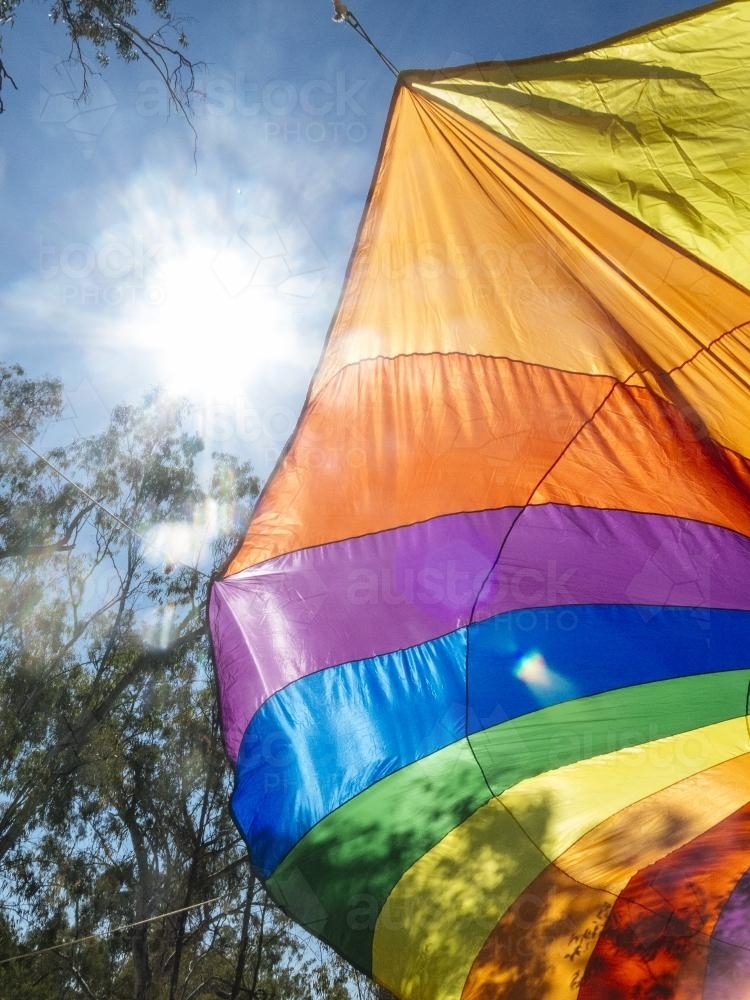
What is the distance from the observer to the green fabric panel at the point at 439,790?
286 cm

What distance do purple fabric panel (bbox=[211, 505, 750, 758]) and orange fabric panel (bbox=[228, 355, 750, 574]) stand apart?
9 cm

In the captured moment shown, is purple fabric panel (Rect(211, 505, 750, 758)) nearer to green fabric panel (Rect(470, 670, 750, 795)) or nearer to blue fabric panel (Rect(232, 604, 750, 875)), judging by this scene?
blue fabric panel (Rect(232, 604, 750, 875))

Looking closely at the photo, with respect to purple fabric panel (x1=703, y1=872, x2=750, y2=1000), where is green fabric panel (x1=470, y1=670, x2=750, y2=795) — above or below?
above

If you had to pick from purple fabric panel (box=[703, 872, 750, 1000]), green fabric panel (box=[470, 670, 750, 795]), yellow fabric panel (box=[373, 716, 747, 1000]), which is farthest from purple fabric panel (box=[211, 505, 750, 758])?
purple fabric panel (box=[703, 872, 750, 1000])

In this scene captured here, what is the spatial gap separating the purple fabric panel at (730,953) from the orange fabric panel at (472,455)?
155cm

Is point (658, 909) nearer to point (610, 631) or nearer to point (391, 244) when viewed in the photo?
point (610, 631)

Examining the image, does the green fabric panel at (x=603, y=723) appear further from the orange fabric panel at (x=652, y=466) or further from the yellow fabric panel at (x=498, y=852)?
the orange fabric panel at (x=652, y=466)

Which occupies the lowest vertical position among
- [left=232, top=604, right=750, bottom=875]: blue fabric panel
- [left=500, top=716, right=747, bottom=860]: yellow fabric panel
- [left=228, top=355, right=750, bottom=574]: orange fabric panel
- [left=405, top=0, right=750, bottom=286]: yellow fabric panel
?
[left=500, top=716, right=747, bottom=860]: yellow fabric panel

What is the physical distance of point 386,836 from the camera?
295 centimetres

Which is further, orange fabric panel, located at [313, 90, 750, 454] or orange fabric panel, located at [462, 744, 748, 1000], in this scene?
orange fabric panel, located at [462, 744, 748, 1000]

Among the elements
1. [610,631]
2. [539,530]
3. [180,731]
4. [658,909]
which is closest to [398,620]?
[539,530]

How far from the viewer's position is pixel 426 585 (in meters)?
3.15

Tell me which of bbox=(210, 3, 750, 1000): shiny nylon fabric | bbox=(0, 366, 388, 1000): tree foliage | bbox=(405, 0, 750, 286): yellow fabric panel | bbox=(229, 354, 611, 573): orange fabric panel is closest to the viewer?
bbox=(405, 0, 750, 286): yellow fabric panel

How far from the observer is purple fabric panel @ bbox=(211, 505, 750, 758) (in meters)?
3.01
